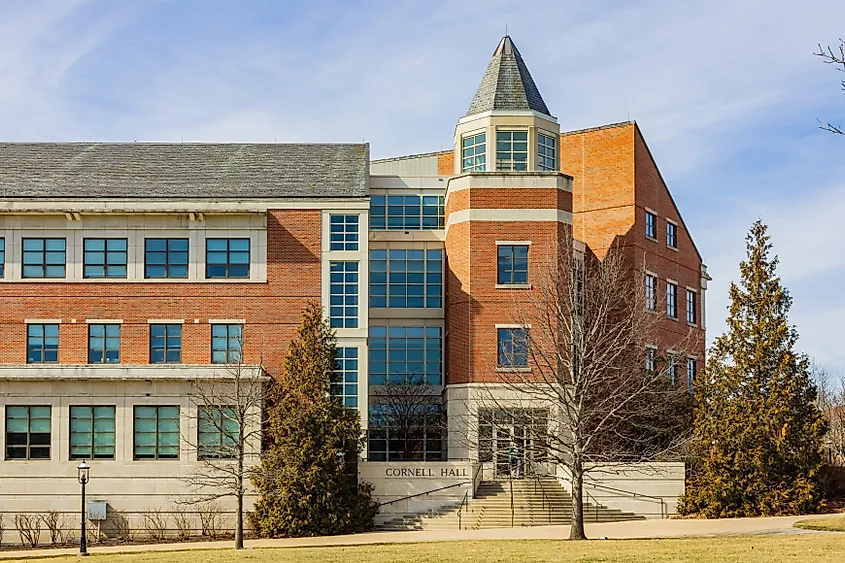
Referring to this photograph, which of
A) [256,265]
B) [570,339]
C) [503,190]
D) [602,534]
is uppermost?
[503,190]

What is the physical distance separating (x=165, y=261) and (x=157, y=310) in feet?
6.14

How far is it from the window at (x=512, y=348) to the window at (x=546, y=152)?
6948mm

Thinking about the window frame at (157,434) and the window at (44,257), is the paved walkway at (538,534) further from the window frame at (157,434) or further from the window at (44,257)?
the window at (44,257)

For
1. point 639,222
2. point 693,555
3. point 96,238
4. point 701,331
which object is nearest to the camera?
point 693,555

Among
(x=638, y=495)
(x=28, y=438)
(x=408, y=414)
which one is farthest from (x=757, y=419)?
(x=28, y=438)

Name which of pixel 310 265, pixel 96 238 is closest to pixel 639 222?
pixel 310 265

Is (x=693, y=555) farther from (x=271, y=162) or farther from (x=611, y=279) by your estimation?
(x=271, y=162)

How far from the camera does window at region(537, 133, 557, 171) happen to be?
50625mm

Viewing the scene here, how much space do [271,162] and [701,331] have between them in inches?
967

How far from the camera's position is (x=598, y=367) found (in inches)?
1687

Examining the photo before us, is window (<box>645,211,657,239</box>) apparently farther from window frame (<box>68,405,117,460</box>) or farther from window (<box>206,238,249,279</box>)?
window frame (<box>68,405,117,460</box>)

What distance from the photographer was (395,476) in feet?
144

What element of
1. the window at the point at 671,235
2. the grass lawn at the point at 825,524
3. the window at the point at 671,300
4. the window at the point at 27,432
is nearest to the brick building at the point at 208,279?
the window at the point at 27,432

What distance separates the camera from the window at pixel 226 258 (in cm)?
4741
